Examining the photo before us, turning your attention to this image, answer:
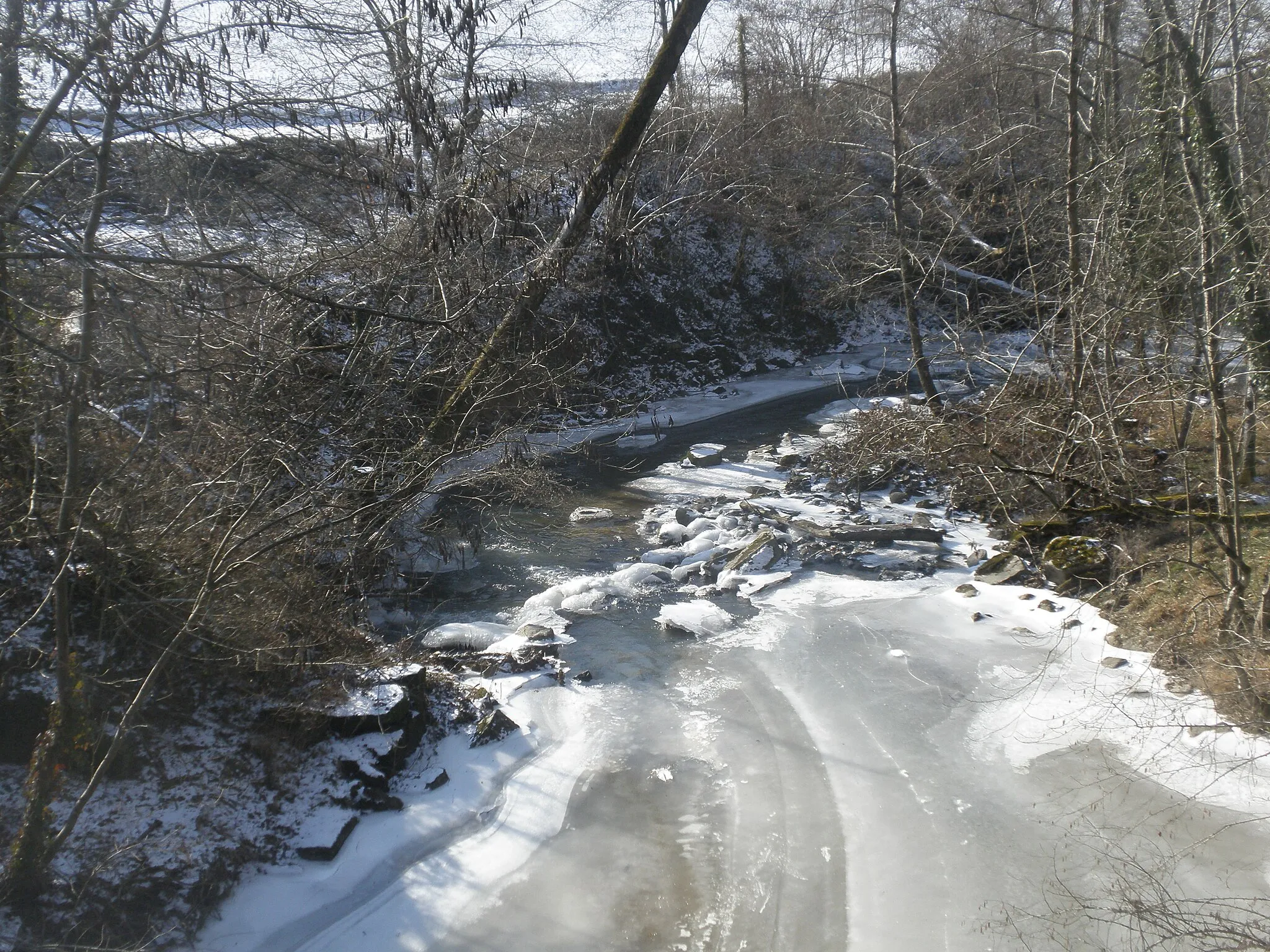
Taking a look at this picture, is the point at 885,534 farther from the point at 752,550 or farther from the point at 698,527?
the point at 698,527

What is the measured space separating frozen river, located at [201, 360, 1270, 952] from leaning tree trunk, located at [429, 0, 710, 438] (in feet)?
8.43

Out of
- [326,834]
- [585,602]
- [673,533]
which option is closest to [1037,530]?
[673,533]

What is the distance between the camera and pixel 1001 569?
8.34m

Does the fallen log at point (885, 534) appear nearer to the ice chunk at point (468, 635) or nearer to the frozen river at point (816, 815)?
the frozen river at point (816, 815)

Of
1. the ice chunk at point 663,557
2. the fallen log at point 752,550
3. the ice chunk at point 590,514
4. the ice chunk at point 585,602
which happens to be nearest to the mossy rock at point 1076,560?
the fallen log at point 752,550

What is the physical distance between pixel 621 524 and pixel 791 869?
6924mm

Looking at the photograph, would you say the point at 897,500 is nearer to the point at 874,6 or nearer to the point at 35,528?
the point at 874,6

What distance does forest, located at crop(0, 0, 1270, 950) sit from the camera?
3.77 metres

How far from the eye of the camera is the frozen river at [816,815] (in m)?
4.30

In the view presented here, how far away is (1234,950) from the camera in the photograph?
3.36 m

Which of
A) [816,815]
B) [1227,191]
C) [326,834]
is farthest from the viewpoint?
[1227,191]

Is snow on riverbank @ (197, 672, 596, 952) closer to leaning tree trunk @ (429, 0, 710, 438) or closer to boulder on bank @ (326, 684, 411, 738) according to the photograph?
boulder on bank @ (326, 684, 411, 738)

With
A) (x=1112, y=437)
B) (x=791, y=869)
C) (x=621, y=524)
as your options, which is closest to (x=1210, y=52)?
(x=1112, y=437)

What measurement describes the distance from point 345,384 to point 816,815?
4.33 meters
